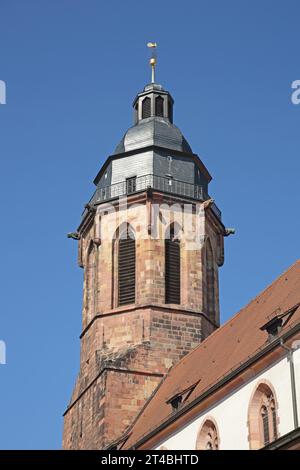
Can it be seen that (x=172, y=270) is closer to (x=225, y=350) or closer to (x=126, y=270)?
(x=126, y=270)

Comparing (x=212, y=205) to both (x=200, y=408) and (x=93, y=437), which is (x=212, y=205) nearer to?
(x=93, y=437)

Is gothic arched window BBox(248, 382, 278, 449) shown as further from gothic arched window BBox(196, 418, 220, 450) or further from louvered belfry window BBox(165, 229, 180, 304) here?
louvered belfry window BBox(165, 229, 180, 304)

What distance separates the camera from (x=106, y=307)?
35.3 m

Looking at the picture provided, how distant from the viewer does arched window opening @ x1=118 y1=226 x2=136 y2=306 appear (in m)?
35.3

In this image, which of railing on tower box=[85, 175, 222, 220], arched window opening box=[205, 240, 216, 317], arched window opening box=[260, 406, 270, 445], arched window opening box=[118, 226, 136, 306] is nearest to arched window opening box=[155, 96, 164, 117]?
railing on tower box=[85, 175, 222, 220]

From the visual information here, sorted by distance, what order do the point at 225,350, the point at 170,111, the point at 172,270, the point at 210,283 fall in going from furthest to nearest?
the point at 170,111, the point at 210,283, the point at 172,270, the point at 225,350

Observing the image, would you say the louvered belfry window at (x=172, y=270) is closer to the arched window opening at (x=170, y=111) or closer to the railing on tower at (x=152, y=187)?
the railing on tower at (x=152, y=187)

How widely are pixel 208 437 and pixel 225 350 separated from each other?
10.9ft

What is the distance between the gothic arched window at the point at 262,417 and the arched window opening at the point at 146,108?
58.9 feet

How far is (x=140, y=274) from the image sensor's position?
35.2 m

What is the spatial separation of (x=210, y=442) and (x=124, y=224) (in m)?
12.3

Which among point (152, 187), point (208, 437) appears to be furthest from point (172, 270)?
point (208, 437)

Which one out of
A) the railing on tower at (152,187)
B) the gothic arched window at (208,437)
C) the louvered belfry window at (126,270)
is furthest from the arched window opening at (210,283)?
the gothic arched window at (208,437)

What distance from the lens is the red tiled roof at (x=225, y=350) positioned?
2584 centimetres
